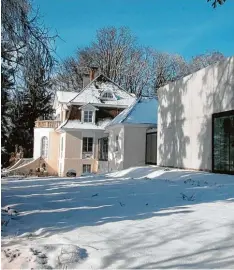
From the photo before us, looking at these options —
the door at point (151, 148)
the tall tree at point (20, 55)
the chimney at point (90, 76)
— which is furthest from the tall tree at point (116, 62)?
the tall tree at point (20, 55)

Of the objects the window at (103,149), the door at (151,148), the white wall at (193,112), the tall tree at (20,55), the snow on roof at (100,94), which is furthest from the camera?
the snow on roof at (100,94)

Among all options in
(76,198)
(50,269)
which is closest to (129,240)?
(50,269)

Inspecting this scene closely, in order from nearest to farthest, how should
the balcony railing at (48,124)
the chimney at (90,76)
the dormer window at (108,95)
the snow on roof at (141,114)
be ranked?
the snow on roof at (141,114) → the dormer window at (108,95) → the balcony railing at (48,124) → the chimney at (90,76)

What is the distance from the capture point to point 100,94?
123ft

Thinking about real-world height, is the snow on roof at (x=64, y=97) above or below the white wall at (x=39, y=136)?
above

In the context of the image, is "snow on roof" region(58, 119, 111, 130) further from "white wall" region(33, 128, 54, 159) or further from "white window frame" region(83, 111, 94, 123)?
"white wall" region(33, 128, 54, 159)

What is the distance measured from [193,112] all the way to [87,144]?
18472mm

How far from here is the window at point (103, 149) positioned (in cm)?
3231

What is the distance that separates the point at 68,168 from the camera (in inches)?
1411

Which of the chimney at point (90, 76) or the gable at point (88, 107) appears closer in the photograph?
the gable at point (88, 107)

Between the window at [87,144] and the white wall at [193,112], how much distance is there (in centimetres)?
1399

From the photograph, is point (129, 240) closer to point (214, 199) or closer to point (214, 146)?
point (214, 199)

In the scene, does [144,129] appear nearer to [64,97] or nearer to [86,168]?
[86,168]

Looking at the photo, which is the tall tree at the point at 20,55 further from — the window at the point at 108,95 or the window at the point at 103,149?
the window at the point at 108,95
